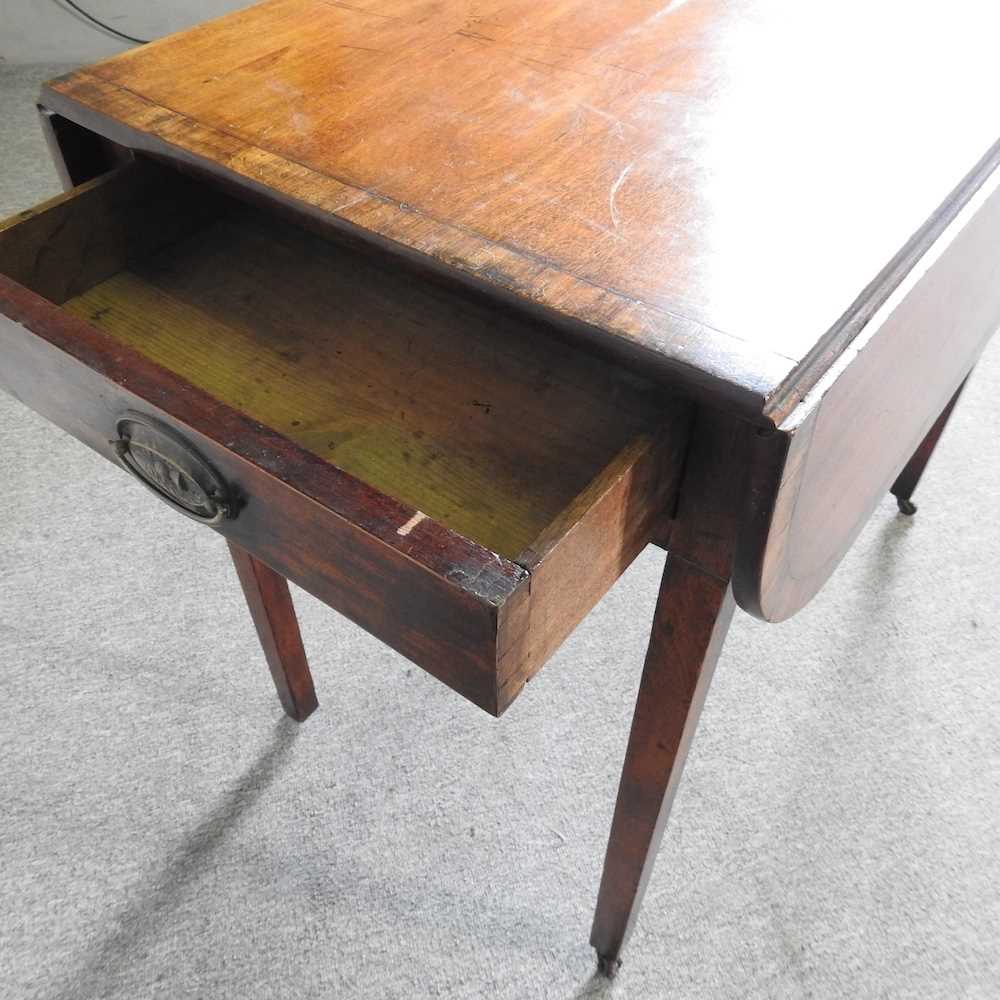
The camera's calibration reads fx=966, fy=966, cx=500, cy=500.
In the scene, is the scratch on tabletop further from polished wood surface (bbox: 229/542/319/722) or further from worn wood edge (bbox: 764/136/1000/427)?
polished wood surface (bbox: 229/542/319/722)

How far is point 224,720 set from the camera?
46.0 inches

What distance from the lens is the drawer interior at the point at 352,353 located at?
0.61 m

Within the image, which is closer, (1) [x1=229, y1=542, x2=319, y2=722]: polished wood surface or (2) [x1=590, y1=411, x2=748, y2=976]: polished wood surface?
(2) [x1=590, y1=411, x2=748, y2=976]: polished wood surface

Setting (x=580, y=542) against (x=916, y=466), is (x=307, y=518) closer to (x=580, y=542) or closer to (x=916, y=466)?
(x=580, y=542)

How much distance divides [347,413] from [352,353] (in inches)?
2.6

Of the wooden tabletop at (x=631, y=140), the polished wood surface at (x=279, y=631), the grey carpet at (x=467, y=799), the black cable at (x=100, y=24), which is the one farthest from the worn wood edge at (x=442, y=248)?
the black cable at (x=100, y=24)

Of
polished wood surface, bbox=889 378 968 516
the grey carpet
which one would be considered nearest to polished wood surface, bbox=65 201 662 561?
the grey carpet

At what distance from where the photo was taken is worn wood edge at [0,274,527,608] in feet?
1.45

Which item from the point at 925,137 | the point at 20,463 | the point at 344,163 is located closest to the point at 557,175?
the point at 344,163

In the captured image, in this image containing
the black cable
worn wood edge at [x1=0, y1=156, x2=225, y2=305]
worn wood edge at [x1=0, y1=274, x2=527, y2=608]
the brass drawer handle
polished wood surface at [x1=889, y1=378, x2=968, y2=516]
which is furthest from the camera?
the black cable

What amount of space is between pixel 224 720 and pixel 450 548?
82cm

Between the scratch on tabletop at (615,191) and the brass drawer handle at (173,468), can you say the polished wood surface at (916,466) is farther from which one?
the brass drawer handle at (173,468)

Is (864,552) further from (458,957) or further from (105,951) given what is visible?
(105,951)

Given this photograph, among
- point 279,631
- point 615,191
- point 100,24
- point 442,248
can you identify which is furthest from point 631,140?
point 100,24
